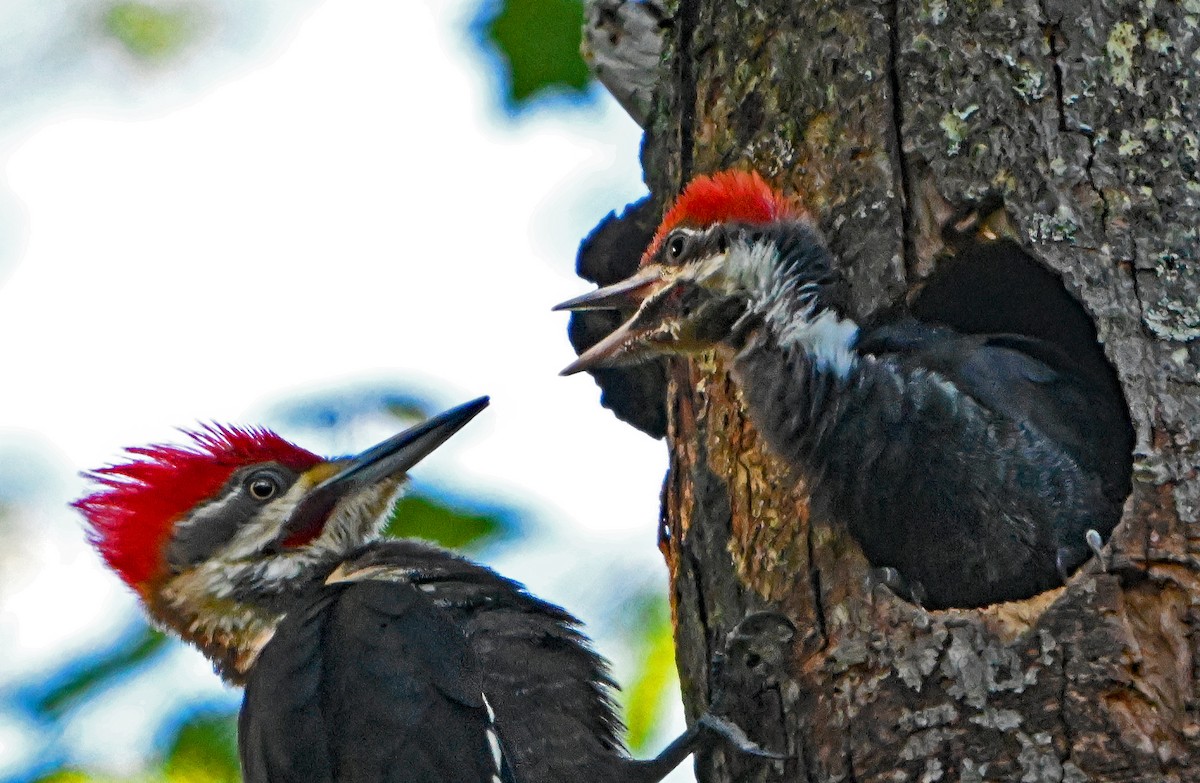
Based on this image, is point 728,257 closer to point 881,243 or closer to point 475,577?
point 881,243

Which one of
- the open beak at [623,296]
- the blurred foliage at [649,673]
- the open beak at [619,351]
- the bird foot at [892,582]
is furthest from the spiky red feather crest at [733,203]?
the blurred foliage at [649,673]

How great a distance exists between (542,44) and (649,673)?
6.84 feet

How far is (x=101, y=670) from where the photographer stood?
13.9 feet

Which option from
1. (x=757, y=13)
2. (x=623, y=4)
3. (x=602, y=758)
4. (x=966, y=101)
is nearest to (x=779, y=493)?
(x=602, y=758)

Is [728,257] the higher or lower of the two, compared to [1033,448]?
higher

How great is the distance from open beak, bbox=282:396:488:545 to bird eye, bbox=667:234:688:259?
A: 31.2 inches

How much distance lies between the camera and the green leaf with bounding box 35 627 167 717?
418cm

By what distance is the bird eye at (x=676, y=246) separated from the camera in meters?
3.10

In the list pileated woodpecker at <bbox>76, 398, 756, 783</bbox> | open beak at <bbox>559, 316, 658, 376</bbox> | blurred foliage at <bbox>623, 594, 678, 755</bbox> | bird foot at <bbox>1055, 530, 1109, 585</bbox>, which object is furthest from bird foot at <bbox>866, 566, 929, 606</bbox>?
blurred foliage at <bbox>623, 594, 678, 755</bbox>

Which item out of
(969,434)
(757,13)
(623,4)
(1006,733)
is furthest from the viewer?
(623,4)

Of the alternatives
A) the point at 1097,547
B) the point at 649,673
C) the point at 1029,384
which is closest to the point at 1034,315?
the point at 1029,384

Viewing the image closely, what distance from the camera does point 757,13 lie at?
3215mm

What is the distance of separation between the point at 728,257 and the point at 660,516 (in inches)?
27.0

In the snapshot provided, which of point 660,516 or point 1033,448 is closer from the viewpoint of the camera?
point 1033,448
